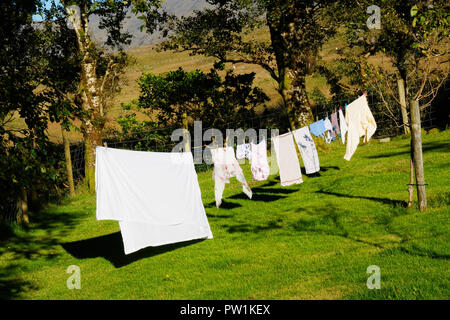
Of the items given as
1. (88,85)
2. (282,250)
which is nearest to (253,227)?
(282,250)

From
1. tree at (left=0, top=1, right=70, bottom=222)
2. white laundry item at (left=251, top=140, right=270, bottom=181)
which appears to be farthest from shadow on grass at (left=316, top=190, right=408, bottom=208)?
tree at (left=0, top=1, right=70, bottom=222)

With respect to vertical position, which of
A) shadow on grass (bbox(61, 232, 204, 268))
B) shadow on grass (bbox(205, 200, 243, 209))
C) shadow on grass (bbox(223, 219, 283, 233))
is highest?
shadow on grass (bbox(205, 200, 243, 209))

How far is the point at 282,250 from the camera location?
718cm

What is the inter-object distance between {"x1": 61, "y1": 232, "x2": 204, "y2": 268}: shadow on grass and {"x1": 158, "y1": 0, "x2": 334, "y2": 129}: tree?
23.2 feet

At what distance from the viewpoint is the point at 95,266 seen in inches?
322

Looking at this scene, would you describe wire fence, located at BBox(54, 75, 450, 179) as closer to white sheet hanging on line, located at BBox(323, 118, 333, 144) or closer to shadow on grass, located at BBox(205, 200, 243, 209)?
white sheet hanging on line, located at BBox(323, 118, 333, 144)

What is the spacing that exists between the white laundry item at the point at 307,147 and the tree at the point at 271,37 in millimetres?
4606

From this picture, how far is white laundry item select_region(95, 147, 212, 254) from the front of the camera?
7.26 metres

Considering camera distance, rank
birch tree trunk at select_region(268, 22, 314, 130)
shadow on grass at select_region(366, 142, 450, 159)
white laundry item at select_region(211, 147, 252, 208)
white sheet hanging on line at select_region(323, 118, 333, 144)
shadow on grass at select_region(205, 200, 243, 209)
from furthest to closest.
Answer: white sheet hanging on line at select_region(323, 118, 333, 144), birch tree trunk at select_region(268, 22, 314, 130), shadow on grass at select_region(366, 142, 450, 159), shadow on grass at select_region(205, 200, 243, 209), white laundry item at select_region(211, 147, 252, 208)

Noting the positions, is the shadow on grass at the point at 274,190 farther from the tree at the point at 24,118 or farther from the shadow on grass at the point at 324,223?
the tree at the point at 24,118

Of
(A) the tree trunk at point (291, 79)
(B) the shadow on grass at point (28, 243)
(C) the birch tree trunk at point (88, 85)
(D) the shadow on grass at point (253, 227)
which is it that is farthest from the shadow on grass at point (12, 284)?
(A) the tree trunk at point (291, 79)

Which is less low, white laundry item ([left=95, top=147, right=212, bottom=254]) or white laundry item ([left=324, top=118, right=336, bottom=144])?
white laundry item ([left=324, top=118, right=336, bottom=144])

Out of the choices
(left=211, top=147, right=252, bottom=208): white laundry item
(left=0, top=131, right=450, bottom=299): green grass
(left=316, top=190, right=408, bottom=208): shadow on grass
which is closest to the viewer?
(left=0, top=131, right=450, bottom=299): green grass
